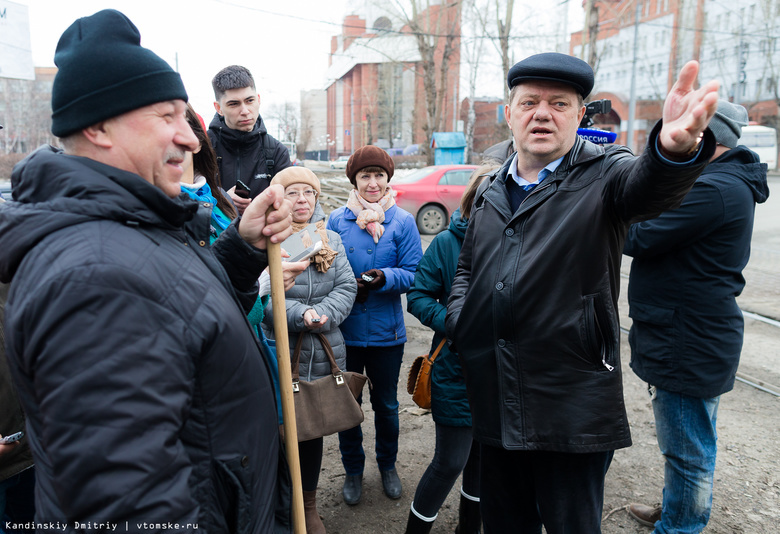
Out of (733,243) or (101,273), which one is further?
(733,243)

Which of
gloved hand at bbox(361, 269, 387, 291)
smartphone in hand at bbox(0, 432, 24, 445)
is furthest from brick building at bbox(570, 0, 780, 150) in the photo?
smartphone in hand at bbox(0, 432, 24, 445)

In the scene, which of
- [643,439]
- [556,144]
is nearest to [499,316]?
[556,144]

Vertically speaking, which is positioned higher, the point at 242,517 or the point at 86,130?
the point at 86,130

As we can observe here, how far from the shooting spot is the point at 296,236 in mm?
2678

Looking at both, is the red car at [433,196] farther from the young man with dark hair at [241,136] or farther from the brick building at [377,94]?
the brick building at [377,94]

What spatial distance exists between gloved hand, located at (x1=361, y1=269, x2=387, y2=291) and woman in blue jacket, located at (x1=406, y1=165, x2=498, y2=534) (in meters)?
0.36

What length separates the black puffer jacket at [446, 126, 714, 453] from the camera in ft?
6.12

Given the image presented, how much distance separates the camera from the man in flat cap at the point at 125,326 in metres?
1.06

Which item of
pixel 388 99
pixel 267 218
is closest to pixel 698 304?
pixel 267 218

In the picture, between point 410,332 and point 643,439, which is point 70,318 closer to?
point 643,439

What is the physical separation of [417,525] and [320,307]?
1.19 metres

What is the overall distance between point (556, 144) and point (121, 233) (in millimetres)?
1516

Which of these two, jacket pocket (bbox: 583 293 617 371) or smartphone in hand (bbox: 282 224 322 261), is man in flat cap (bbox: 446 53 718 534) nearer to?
jacket pocket (bbox: 583 293 617 371)

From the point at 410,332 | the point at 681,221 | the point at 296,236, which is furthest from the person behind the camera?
the point at 410,332
